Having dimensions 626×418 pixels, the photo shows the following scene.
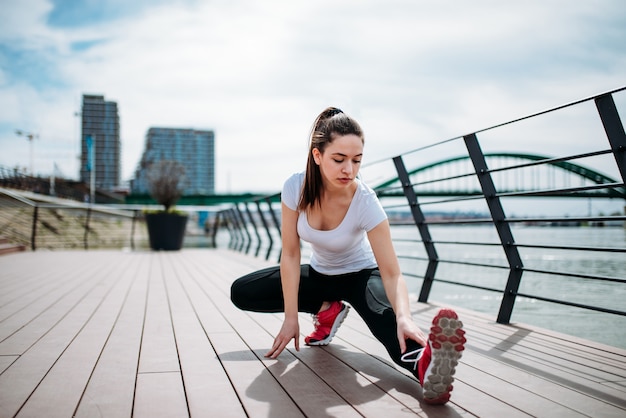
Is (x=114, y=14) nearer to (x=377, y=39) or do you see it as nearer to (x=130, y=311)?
(x=377, y=39)

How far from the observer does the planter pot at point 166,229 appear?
10.1 meters

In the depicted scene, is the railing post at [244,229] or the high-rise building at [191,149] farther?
the high-rise building at [191,149]

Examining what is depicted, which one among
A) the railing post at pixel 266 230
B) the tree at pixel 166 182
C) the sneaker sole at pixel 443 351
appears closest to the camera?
the sneaker sole at pixel 443 351

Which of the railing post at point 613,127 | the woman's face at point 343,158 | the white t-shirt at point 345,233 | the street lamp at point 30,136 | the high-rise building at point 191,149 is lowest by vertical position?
the white t-shirt at point 345,233

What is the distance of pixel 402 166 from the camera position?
367cm

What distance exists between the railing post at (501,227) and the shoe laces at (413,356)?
122 centimetres

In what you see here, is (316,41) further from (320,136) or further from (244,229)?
(320,136)

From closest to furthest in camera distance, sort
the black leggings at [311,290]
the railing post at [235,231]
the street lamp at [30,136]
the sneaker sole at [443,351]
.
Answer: the sneaker sole at [443,351], the black leggings at [311,290], the railing post at [235,231], the street lamp at [30,136]

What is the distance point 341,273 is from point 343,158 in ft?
1.92

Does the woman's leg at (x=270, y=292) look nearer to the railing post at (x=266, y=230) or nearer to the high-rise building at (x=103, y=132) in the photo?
the railing post at (x=266, y=230)

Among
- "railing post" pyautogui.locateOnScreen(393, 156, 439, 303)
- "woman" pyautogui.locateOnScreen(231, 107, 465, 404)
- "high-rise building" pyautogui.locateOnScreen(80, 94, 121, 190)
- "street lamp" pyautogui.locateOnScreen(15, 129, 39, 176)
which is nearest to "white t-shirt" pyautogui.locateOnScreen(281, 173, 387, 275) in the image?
"woman" pyautogui.locateOnScreen(231, 107, 465, 404)

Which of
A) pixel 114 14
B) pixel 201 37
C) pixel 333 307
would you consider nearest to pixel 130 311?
pixel 333 307

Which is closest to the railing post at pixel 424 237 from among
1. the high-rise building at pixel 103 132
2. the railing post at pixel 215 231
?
the railing post at pixel 215 231

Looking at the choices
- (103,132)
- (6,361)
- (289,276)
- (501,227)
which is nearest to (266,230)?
(501,227)
